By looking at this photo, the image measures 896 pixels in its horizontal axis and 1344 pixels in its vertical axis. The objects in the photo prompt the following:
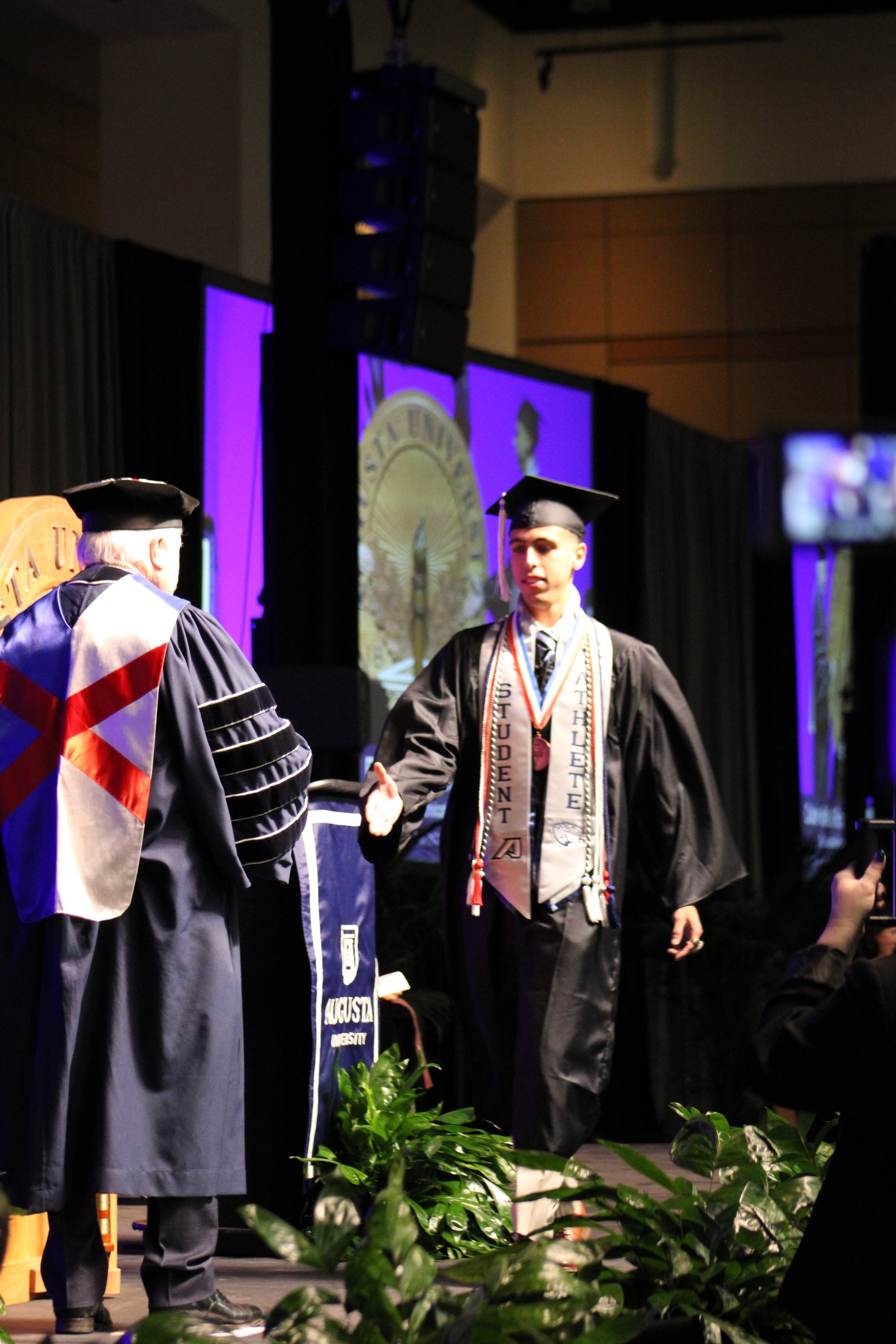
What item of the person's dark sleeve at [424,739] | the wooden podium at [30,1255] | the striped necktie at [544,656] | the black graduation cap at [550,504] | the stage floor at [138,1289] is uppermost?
the black graduation cap at [550,504]

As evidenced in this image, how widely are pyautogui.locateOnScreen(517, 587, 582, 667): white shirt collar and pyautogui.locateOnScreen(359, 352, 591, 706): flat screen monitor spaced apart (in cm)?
337

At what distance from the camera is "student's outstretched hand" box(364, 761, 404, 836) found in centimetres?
363

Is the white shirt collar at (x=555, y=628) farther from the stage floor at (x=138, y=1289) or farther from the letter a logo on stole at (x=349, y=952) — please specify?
the stage floor at (x=138, y=1289)

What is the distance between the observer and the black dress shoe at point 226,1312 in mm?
3023

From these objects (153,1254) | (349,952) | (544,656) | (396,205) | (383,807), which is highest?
(396,205)

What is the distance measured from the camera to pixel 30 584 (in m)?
3.58

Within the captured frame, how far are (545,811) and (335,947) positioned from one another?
596mm

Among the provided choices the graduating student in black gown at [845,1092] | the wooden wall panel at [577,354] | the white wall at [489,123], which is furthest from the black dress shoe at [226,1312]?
the wooden wall panel at [577,354]

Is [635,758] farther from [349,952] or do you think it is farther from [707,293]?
[707,293]

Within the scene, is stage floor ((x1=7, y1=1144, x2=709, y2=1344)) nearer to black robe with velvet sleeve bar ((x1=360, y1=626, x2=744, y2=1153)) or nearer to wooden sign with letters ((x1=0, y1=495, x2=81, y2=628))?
black robe with velvet sleeve bar ((x1=360, y1=626, x2=744, y2=1153))

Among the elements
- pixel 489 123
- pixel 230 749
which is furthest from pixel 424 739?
pixel 489 123

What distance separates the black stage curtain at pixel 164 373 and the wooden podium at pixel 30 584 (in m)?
2.87

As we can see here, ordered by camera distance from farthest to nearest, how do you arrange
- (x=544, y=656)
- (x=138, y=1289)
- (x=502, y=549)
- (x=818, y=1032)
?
(x=502, y=549) → (x=544, y=656) → (x=138, y=1289) → (x=818, y=1032)

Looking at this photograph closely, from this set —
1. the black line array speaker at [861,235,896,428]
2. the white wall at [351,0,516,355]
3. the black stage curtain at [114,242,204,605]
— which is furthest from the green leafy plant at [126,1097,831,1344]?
the white wall at [351,0,516,355]
